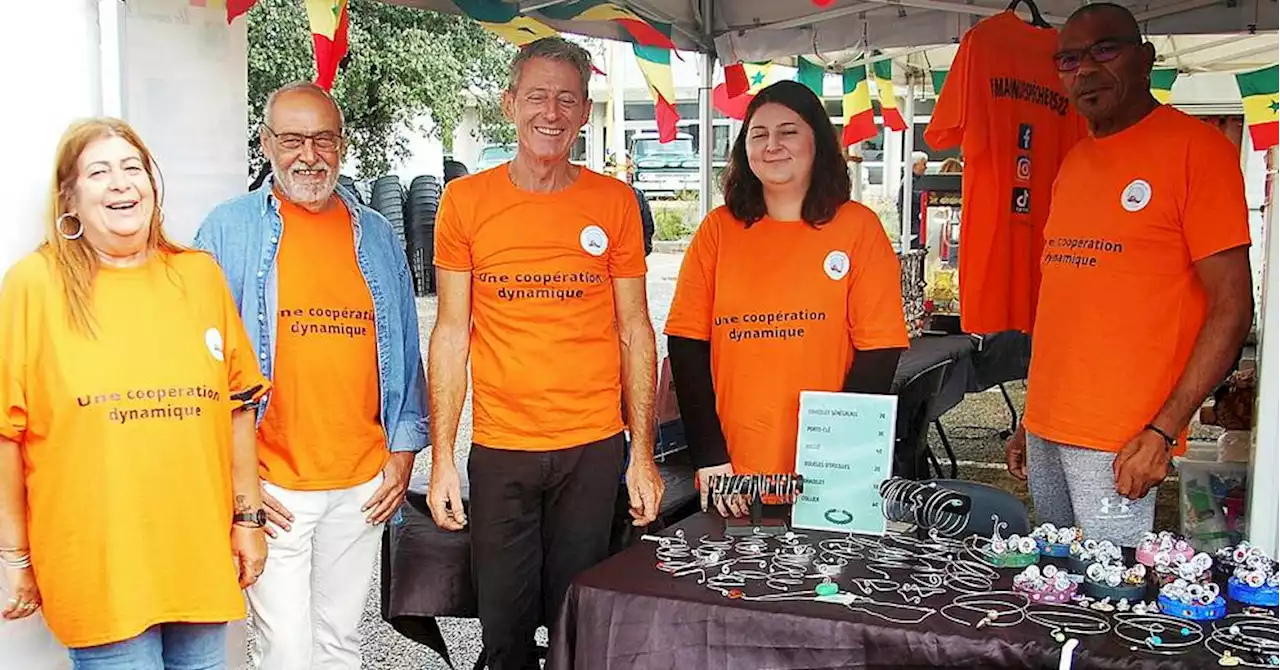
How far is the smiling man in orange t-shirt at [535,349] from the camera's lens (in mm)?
2242

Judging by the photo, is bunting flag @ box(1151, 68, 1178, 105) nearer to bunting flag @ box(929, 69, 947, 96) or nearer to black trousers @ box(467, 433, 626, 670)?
bunting flag @ box(929, 69, 947, 96)

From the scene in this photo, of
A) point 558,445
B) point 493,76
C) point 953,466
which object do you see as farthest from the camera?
point 493,76

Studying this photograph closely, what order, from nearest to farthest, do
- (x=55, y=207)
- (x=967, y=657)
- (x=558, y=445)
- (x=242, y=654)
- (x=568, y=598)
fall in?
1. (x=967, y=657)
2. (x=55, y=207)
3. (x=568, y=598)
4. (x=558, y=445)
5. (x=242, y=654)

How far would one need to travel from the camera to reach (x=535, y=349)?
88.3 inches

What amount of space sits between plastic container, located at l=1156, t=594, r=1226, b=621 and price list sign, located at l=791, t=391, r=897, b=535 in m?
0.53

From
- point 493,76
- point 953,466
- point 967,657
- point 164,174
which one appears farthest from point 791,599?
point 493,76

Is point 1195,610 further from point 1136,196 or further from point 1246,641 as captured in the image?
point 1136,196

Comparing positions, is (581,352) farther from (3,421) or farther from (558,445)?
(3,421)

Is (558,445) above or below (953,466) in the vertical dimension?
above

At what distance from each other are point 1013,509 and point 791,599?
792 millimetres

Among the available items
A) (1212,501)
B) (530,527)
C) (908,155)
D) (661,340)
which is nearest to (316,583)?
(530,527)

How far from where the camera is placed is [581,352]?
2.27 meters

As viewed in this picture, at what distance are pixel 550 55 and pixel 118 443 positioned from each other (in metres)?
1.08

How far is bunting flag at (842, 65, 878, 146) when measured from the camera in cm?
578
